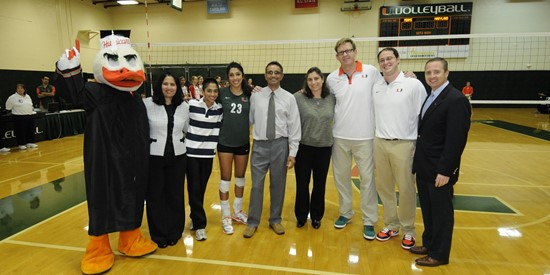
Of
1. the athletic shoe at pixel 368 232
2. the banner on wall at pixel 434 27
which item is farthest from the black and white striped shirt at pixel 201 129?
the banner on wall at pixel 434 27

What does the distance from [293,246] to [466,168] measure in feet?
15.4

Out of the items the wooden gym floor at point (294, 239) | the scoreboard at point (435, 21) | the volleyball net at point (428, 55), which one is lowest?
the wooden gym floor at point (294, 239)

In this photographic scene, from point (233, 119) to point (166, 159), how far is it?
0.81 m

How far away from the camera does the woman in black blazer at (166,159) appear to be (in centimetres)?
314

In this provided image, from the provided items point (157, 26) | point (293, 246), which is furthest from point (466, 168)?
point (157, 26)

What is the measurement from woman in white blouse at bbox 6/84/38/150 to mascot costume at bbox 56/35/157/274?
7659 mm

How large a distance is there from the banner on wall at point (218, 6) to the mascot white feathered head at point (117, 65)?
14455 millimetres

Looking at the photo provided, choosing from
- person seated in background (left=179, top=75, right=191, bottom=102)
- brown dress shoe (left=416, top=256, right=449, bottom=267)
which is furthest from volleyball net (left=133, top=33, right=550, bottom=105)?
brown dress shoe (left=416, top=256, right=449, bottom=267)

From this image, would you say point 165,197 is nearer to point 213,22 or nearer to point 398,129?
point 398,129

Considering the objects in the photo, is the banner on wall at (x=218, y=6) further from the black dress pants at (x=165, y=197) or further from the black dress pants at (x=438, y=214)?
the black dress pants at (x=438, y=214)

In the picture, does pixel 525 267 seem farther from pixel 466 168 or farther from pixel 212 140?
pixel 466 168

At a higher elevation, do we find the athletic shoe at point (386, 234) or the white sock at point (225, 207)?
the white sock at point (225, 207)

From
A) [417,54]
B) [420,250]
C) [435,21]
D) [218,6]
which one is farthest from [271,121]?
[218,6]

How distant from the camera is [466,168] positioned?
20.9ft
